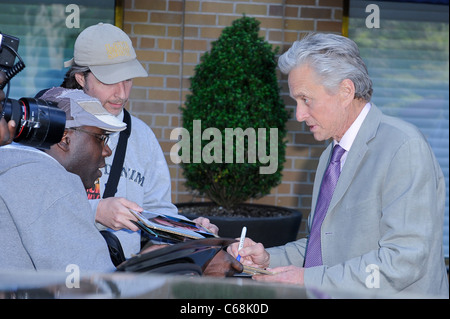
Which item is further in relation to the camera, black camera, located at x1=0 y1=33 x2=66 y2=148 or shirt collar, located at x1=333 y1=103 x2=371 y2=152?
shirt collar, located at x1=333 y1=103 x2=371 y2=152

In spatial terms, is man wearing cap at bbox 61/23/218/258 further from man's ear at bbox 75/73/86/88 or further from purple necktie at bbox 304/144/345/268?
purple necktie at bbox 304/144/345/268

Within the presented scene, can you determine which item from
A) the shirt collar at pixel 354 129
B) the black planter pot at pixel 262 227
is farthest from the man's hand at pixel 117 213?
the black planter pot at pixel 262 227

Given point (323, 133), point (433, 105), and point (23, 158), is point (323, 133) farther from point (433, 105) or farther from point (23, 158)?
point (433, 105)

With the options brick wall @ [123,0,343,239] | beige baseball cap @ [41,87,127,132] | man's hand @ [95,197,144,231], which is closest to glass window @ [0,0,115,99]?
brick wall @ [123,0,343,239]

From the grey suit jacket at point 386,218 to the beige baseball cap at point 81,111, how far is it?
938mm

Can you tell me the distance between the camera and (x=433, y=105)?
6.43 m

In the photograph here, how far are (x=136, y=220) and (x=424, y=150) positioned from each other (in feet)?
3.69

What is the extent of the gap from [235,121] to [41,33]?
2.13m

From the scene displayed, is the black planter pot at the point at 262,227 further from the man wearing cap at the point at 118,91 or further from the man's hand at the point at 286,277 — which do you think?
the man's hand at the point at 286,277

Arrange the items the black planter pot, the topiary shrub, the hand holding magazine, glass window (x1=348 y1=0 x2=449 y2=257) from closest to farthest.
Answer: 1. the hand holding magazine
2. the black planter pot
3. the topiary shrub
4. glass window (x1=348 y1=0 x2=449 y2=257)

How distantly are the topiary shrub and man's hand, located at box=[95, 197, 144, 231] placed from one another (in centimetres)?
265

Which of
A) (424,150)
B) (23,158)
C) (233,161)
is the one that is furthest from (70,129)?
(233,161)

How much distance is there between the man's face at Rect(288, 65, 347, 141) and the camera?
2.47 m

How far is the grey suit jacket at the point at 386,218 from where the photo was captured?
2.12 m
